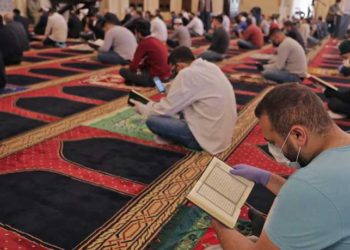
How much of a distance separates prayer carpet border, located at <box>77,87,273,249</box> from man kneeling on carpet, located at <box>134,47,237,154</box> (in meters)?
0.16

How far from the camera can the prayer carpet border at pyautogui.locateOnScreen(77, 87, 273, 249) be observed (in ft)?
6.30

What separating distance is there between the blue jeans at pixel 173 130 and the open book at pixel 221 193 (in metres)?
1.36

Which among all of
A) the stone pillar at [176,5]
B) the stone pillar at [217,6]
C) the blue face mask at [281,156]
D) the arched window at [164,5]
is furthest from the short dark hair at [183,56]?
the stone pillar at [217,6]

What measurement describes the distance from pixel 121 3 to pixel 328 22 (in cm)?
795

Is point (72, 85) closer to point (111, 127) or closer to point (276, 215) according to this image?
point (111, 127)

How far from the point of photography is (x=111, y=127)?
3.55m

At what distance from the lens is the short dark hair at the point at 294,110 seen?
1.15 meters

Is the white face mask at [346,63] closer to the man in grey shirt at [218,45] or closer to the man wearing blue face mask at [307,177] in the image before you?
the man in grey shirt at [218,45]

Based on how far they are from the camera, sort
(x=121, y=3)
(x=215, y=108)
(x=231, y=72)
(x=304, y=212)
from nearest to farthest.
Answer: (x=304, y=212) → (x=215, y=108) → (x=231, y=72) → (x=121, y=3)

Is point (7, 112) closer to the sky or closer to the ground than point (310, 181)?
closer to the ground

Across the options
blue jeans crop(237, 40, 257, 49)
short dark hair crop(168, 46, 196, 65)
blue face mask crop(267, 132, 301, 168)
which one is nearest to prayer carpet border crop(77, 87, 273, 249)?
blue face mask crop(267, 132, 301, 168)

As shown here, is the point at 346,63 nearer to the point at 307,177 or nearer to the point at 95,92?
the point at 95,92

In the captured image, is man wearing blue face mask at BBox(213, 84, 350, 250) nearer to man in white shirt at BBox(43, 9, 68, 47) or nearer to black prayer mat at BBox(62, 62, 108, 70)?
black prayer mat at BBox(62, 62, 108, 70)

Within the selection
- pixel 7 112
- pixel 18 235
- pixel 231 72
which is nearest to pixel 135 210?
pixel 18 235
